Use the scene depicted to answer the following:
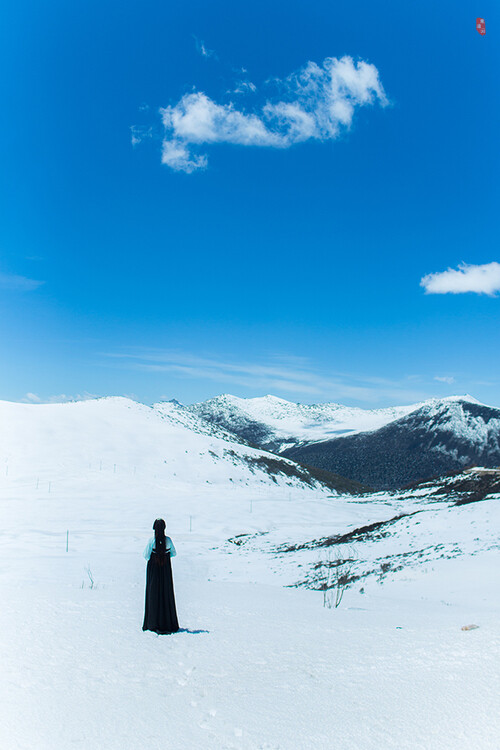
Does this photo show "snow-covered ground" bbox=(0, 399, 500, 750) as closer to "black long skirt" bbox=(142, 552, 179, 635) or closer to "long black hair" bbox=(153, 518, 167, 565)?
"black long skirt" bbox=(142, 552, 179, 635)

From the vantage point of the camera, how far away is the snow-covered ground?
4164 millimetres

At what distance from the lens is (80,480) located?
42875 millimetres

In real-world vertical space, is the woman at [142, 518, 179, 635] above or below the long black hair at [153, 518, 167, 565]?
below

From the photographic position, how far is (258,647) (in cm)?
682

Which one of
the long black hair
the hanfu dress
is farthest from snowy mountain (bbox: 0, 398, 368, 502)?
the hanfu dress

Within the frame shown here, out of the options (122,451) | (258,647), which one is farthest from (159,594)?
(122,451)

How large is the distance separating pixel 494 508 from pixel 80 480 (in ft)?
110

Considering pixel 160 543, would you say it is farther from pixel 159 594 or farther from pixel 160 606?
pixel 160 606

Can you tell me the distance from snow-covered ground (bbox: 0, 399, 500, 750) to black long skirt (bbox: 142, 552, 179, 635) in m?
0.25

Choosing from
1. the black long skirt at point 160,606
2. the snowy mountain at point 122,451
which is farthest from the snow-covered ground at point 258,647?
the snowy mountain at point 122,451

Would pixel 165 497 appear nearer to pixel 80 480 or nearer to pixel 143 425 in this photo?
pixel 80 480

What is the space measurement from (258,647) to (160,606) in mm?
1774

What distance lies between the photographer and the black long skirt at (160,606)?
7.57 meters

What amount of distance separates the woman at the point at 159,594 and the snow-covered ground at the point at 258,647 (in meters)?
0.27
